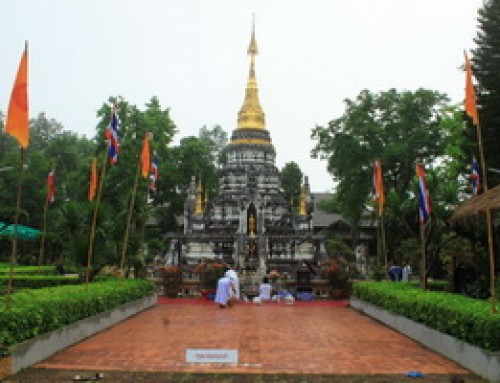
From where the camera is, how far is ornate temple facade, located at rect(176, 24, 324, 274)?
1474 inches

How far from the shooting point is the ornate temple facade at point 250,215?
123 feet

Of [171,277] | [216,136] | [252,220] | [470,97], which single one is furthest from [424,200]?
[216,136]

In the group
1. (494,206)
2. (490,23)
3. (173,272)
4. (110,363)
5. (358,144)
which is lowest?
(110,363)

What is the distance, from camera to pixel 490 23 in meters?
24.1

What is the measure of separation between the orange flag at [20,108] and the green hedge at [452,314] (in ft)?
27.1

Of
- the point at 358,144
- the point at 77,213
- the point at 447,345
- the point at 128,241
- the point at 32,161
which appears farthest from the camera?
Result: the point at 32,161

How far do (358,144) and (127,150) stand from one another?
49.0 feet

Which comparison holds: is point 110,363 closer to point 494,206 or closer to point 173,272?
point 494,206

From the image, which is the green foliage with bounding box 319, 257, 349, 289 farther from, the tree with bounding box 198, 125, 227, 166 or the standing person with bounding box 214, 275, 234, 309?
the tree with bounding box 198, 125, 227, 166

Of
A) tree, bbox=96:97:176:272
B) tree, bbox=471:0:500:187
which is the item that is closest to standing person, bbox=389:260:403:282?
tree, bbox=471:0:500:187

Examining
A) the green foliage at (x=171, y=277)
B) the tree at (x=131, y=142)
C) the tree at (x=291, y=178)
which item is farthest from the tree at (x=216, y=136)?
the green foliage at (x=171, y=277)

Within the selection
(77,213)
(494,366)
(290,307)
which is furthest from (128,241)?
(494,366)

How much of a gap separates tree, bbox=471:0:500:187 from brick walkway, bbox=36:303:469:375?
10.1m

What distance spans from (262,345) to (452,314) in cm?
377
